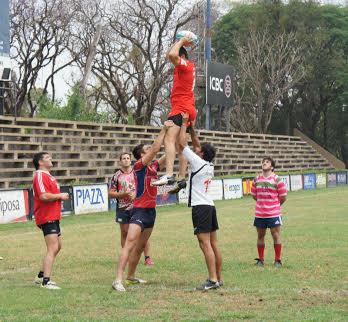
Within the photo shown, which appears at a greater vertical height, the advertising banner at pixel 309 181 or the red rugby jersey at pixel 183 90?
the red rugby jersey at pixel 183 90

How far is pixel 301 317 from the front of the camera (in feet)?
27.1

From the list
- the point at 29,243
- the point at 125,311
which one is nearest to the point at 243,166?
the point at 29,243

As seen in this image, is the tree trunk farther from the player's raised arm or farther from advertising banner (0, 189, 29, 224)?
the player's raised arm

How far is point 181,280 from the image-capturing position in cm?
1131

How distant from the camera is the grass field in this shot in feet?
28.3

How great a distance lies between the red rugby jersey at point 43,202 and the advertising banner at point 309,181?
38310 mm

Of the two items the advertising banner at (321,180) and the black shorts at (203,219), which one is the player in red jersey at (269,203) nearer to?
the black shorts at (203,219)

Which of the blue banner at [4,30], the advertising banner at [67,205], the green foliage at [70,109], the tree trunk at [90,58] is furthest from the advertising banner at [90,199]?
the tree trunk at [90,58]

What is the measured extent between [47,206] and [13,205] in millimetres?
13340

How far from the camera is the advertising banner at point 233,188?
122 feet

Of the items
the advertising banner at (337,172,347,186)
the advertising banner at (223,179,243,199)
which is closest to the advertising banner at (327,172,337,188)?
the advertising banner at (337,172,347,186)

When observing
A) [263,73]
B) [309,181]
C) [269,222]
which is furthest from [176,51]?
[263,73]

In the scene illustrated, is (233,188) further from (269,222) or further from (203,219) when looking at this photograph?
(203,219)

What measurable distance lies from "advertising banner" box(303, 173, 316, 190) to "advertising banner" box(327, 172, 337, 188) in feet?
10.9
